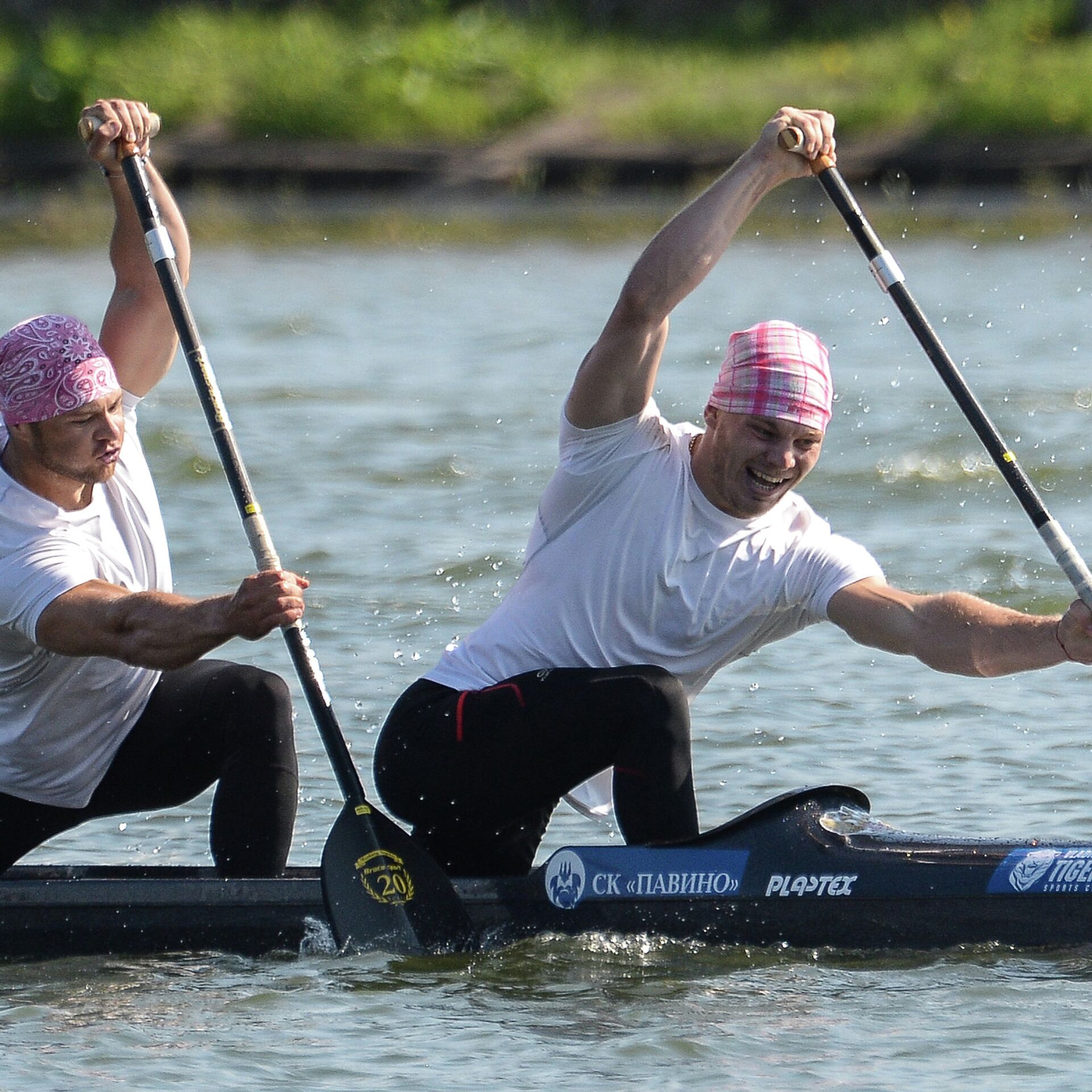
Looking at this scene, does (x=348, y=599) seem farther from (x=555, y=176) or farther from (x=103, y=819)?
(x=555, y=176)

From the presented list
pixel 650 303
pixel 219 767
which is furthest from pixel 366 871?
pixel 650 303

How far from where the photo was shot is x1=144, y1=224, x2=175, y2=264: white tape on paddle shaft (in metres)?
4.66

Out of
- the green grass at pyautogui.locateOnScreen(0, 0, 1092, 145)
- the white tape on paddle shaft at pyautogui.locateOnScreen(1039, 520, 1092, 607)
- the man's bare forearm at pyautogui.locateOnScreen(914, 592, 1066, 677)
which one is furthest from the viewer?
the green grass at pyautogui.locateOnScreen(0, 0, 1092, 145)

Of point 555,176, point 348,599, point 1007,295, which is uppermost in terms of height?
point 555,176

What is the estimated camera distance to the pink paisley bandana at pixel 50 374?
160 inches

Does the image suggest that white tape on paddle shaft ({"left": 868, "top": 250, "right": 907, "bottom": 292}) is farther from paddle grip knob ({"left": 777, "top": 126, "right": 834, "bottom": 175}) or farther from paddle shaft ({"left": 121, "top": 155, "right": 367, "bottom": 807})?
paddle shaft ({"left": 121, "top": 155, "right": 367, "bottom": 807})

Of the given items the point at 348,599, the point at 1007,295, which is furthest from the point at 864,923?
the point at 1007,295

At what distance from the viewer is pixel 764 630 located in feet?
14.1

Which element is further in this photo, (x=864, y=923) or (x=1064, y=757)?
(x=1064, y=757)

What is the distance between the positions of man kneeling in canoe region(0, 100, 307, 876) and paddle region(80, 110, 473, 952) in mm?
120

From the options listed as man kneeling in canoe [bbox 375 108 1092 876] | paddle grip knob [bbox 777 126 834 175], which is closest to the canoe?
man kneeling in canoe [bbox 375 108 1092 876]

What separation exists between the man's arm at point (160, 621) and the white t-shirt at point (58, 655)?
0.05m

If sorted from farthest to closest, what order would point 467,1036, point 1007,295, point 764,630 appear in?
point 1007,295 < point 764,630 < point 467,1036

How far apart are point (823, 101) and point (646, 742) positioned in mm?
17915
